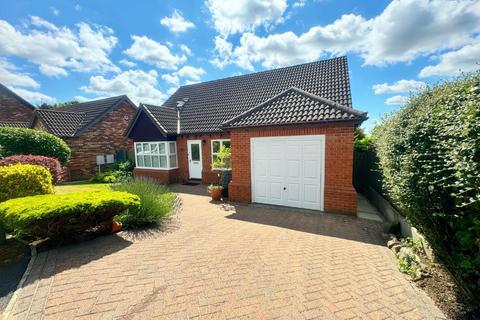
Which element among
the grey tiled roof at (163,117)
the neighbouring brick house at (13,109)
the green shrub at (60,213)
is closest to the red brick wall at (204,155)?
the grey tiled roof at (163,117)

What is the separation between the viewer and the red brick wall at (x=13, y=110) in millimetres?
20094

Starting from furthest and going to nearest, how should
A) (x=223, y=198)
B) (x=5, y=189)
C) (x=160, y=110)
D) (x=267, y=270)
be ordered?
(x=160, y=110), (x=223, y=198), (x=5, y=189), (x=267, y=270)

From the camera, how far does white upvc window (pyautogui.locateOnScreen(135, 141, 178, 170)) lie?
13617 mm

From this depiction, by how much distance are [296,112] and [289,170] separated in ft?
7.28

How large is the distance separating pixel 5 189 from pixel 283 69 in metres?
14.9

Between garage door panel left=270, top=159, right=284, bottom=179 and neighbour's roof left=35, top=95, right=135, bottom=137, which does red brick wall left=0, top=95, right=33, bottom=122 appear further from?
garage door panel left=270, top=159, right=284, bottom=179

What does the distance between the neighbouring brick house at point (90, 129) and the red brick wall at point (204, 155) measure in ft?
14.6

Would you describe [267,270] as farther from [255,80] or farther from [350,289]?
[255,80]

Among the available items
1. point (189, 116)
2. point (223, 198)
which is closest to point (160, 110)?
point (189, 116)

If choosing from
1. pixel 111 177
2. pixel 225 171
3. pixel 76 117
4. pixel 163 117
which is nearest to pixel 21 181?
pixel 225 171

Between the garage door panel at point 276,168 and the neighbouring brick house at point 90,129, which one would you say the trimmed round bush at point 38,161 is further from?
the garage door panel at point 276,168

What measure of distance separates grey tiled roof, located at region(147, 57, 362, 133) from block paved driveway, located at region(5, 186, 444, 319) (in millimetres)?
7991

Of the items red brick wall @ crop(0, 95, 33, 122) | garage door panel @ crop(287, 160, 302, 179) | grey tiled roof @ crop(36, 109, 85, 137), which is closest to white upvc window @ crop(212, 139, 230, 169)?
garage door panel @ crop(287, 160, 302, 179)

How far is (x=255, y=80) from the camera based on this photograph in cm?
1524
